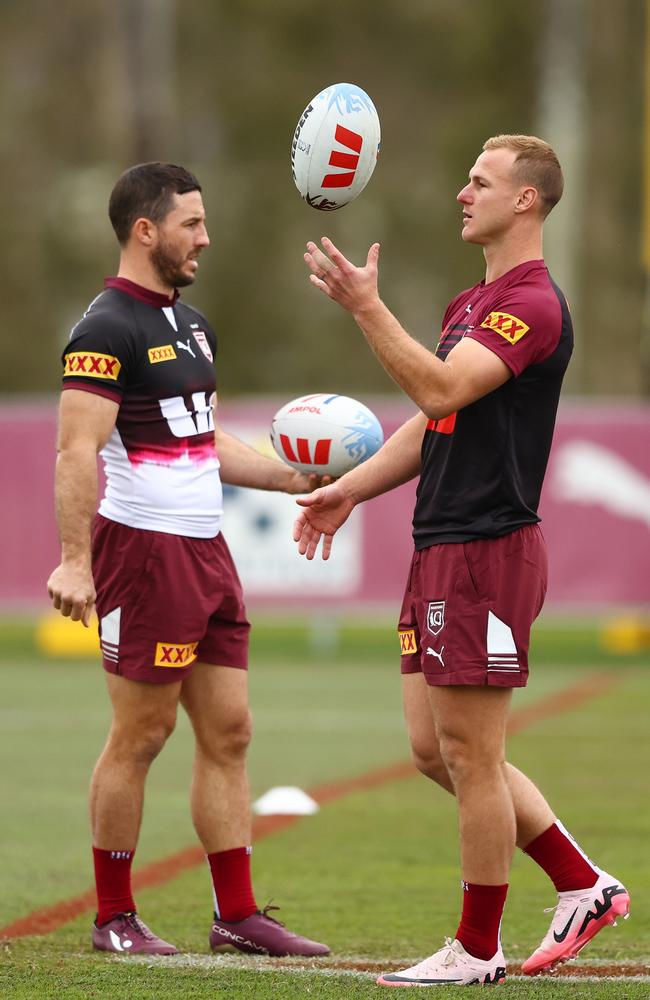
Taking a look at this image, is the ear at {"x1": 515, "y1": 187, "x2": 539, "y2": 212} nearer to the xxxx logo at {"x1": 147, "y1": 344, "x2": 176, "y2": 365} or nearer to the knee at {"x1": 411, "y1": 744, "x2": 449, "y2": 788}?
the xxxx logo at {"x1": 147, "y1": 344, "x2": 176, "y2": 365}

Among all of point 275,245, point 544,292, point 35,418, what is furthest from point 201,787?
point 275,245

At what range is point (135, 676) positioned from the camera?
5789mm

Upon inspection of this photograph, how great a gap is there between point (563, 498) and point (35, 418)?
4563mm

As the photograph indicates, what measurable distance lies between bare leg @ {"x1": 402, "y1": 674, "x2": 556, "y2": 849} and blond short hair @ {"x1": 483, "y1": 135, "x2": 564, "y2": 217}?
149 centimetres

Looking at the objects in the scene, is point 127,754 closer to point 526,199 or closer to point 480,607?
point 480,607

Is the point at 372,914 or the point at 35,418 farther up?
the point at 35,418

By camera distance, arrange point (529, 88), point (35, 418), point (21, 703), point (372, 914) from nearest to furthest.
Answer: point (372, 914), point (21, 703), point (35, 418), point (529, 88)

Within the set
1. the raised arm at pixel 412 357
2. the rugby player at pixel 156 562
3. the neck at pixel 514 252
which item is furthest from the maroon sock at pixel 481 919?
the neck at pixel 514 252

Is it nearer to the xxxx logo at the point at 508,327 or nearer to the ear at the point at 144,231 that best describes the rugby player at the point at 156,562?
the ear at the point at 144,231

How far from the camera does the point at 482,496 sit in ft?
17.3

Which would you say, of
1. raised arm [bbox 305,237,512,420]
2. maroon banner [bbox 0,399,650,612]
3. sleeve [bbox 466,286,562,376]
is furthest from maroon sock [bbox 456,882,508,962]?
maroon banner [bbox 0,399,650,612]

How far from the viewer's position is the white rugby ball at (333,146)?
18.9 ft

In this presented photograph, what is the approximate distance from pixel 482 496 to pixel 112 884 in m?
1.80

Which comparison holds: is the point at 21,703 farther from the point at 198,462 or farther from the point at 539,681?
the point at 198,462
